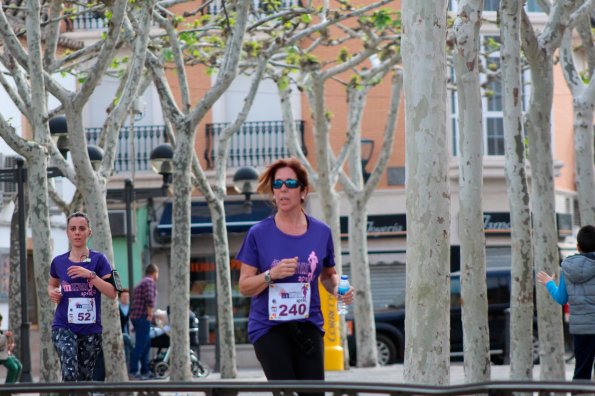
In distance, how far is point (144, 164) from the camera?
A: 4069 cm

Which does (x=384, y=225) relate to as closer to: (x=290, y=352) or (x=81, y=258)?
(x=81, y=258)

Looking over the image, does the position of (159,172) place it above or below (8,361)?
above

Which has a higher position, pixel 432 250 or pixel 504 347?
pixel 432 250

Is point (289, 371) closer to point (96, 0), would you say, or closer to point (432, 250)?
point (432, 250)

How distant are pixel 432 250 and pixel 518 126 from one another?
5597 millimetres

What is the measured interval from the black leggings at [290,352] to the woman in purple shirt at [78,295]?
10.1 ft

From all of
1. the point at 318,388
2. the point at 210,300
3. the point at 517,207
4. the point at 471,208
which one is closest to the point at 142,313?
the point at 517,207

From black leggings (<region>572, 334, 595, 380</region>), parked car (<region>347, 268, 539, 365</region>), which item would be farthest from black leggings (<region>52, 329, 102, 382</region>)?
parked car (<region>347, 268, 539, 365</region>)

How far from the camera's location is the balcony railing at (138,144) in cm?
4045

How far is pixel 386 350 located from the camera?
30.5 meters

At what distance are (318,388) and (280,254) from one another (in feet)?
8.34

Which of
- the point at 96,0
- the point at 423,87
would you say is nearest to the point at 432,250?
the point at 423,87

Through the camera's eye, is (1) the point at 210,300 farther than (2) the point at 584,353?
Yes

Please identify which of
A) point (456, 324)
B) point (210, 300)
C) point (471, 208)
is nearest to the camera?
point (471, 208)
